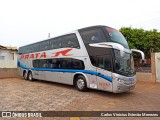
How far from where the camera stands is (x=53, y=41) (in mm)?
11492

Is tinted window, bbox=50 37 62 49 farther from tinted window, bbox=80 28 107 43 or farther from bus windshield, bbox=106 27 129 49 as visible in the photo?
bus windshield, bbox=106 27 129 49

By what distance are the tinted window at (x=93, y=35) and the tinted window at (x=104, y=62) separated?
2.87 feet

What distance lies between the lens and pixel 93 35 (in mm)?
8594

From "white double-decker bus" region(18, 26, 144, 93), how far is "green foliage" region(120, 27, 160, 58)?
1548 cm

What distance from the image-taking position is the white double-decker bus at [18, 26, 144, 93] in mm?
7586

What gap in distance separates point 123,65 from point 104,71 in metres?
0.98

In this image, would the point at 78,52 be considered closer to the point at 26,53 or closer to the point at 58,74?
the point at 58,74

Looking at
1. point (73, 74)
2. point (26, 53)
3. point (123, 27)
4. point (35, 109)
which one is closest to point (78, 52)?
point (73, 74)

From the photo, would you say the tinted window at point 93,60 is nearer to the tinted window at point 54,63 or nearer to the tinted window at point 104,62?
the tinted window at point 104,62

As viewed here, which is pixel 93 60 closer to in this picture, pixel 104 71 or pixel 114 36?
pixel 104 71

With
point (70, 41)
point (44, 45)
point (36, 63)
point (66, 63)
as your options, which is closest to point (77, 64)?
point (66, 63)

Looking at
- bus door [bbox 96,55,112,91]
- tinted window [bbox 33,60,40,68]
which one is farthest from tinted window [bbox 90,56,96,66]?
tinted window [bbox 33,60,40,68]

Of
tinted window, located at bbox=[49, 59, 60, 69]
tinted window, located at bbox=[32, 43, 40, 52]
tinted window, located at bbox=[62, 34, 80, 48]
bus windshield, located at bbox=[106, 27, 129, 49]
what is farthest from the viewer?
tinted window, located at bbox=[32, 43, 40, 52]

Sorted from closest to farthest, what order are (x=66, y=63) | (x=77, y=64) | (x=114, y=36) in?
(x=114, y=36)
(x=77, y=64)
(x=66, y=63)
